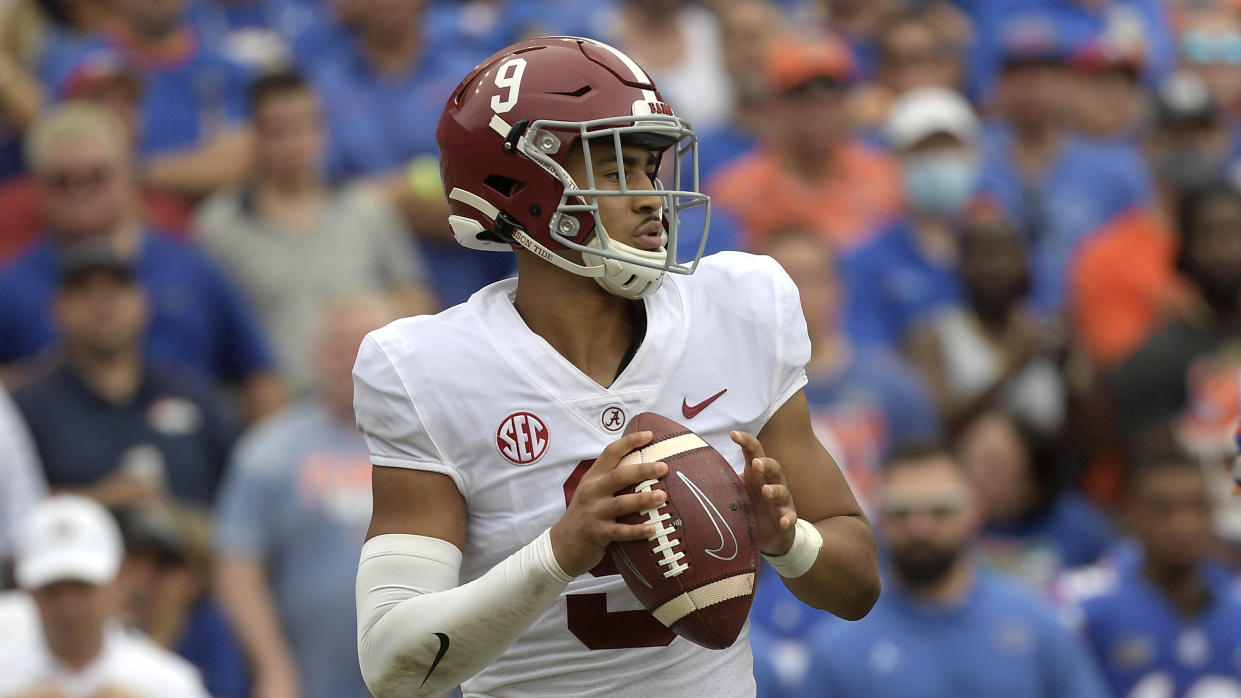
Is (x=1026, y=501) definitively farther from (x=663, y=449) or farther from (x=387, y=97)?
(x=663, y=449)

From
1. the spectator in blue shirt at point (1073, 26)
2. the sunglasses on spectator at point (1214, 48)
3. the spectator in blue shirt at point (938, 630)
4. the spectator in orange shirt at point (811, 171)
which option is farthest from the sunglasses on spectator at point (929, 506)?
the sunglasses on spectator at point (1214, 48)

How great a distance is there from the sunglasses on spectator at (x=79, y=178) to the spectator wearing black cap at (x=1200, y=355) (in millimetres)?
3849

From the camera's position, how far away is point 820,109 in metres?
7.55

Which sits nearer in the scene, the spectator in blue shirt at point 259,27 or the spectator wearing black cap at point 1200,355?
the spectator wearing black cap at point 1200,355

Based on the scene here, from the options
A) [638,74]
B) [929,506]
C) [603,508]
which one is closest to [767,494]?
[603,508]

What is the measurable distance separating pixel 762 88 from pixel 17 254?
3306 mm

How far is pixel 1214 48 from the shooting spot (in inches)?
375

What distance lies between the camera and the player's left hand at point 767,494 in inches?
114

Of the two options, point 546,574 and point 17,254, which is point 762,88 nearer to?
point 17,254

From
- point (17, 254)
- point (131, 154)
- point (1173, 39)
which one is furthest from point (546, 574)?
point (1173, 39)

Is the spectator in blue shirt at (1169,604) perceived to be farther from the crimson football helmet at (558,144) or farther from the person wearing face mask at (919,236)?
the crimson football helmet at (558,144)

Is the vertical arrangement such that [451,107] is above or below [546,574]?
above

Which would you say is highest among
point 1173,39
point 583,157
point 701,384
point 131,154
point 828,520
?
point 583,157

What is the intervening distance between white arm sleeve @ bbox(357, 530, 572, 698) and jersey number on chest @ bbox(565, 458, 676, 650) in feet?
0.61
